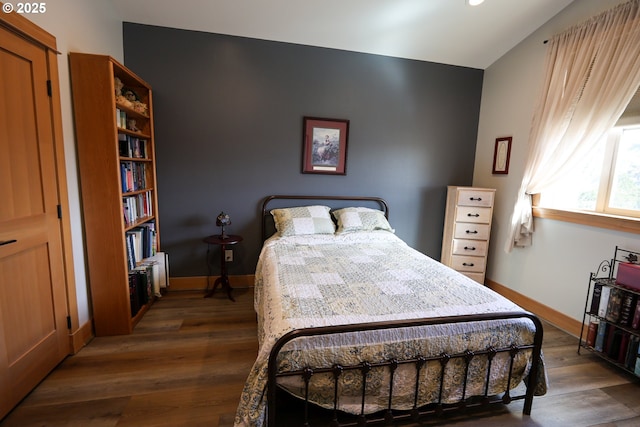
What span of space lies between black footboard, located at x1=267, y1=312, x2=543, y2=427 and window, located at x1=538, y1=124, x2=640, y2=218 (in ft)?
5.31

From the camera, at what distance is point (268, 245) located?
2.80 meters

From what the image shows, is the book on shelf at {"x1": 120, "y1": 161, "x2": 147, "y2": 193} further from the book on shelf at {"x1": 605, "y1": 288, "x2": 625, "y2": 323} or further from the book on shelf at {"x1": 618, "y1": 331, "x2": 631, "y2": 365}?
the book on shelf at {"x1": 618, "y1": 331, "x2": 631, "y2": 365}

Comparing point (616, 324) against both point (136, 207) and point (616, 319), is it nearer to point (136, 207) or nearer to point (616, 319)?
point (616, 319)

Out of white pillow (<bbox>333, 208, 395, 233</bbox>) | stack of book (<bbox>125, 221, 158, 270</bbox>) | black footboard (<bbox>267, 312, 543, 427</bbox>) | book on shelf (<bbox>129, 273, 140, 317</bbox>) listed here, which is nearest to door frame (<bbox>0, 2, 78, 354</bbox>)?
book on shelf (<bbox>129, 273, 140, 317</bbox>)

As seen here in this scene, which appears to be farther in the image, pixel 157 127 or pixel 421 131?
pixel 421 131

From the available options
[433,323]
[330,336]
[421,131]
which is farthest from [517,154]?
[330,336]

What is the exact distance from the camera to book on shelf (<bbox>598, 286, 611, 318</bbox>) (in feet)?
7.06

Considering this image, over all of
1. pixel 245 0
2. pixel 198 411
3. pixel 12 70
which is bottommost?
pixel 198 411

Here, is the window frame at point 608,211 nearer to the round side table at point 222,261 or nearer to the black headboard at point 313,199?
the black headboard at point 313,199

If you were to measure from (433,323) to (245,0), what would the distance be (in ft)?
9.36

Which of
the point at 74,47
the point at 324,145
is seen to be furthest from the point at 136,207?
the point at 324,145

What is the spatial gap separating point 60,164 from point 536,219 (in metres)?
3.99

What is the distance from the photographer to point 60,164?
6.35ft

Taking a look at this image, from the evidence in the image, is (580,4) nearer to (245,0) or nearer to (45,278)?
(245,0)
